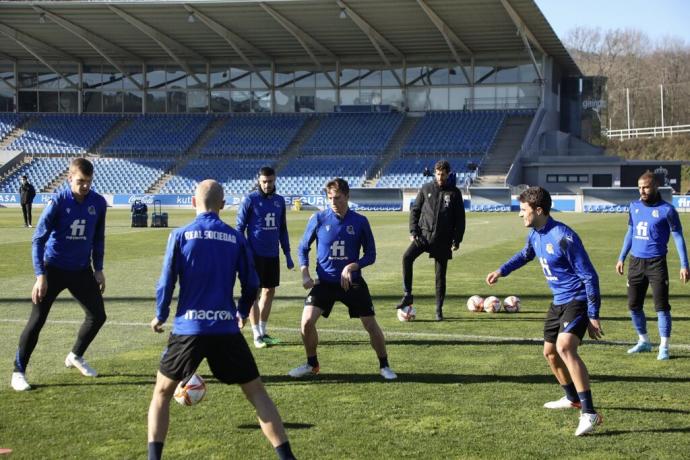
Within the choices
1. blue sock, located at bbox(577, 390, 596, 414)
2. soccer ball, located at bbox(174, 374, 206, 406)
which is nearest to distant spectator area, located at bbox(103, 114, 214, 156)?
soccer ball, located at bbox(174, 374, 206, 406)

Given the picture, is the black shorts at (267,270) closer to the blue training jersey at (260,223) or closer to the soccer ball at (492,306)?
the blue training jersey at (260,223)

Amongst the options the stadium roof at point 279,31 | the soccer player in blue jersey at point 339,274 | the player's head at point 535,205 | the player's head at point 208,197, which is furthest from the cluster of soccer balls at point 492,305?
the stadium roof at point 279,31

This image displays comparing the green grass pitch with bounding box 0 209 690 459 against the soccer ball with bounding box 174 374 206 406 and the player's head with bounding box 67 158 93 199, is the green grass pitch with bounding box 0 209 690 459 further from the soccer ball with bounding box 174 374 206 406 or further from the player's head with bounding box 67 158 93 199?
the player's head with bounding box 67 158 93 199

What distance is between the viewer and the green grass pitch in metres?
6.19

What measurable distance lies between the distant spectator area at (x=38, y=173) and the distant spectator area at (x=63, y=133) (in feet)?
4.13

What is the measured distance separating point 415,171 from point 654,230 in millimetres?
43495

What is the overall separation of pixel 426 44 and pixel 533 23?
8.72 metres

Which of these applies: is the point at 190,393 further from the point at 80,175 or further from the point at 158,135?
the point at 158,135

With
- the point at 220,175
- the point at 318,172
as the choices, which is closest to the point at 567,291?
the point at 318,172

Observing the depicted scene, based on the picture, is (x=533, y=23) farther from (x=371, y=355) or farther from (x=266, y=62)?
(x=371, y=355)

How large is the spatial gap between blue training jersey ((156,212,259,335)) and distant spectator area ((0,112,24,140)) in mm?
61859

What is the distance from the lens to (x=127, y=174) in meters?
57.4

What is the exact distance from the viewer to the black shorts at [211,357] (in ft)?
17.7

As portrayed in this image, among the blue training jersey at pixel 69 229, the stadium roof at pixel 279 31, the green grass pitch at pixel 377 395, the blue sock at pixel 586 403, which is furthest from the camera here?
the stadium roof at pixel 279 31
